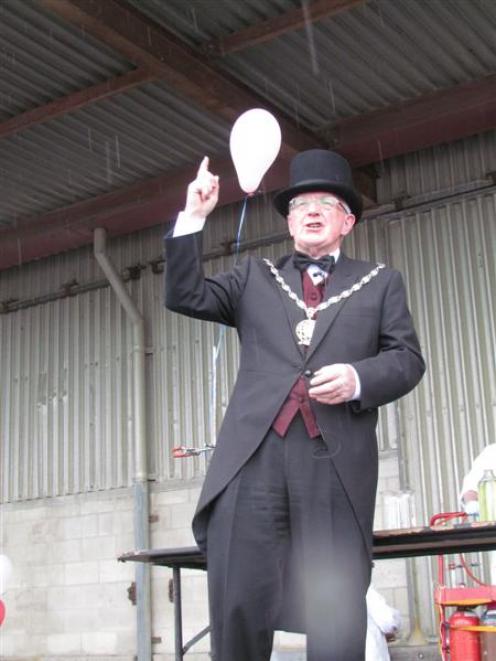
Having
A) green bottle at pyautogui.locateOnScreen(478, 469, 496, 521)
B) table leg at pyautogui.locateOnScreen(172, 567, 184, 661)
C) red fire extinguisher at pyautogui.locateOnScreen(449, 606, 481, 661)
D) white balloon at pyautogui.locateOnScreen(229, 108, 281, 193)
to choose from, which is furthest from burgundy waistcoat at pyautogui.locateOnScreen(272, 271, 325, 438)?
red fire extinguisher at pyautogui.locateOnScreen(449, 606, 481, 661)

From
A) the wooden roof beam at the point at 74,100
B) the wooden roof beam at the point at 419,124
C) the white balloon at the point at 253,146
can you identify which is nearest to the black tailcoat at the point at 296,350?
the white balloon at the point at 253,146

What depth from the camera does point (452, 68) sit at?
22.8 feet

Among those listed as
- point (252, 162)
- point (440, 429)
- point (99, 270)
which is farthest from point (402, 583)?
point (252, 162)

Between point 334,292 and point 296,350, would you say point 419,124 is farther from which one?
point 296,350

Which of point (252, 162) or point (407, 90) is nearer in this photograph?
point (252, 162)

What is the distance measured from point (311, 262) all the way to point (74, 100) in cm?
504

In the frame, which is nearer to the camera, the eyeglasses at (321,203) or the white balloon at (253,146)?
the eyeglasses at (321,203)

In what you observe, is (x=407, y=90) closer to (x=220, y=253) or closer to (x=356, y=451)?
(x=220, y=253)

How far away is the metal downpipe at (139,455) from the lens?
27.0 feet

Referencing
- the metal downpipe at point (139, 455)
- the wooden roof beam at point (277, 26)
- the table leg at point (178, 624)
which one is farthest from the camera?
the metal downpipe at point (139, 455)

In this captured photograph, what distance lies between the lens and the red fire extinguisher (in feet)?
13.3

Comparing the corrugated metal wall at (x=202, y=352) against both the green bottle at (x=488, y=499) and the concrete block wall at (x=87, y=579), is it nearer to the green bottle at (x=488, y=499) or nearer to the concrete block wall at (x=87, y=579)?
the concrete block wall at (x=87, y=579)

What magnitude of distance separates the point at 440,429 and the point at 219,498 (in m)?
5.28

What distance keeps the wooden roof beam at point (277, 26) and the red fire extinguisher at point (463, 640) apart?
3.59 m
